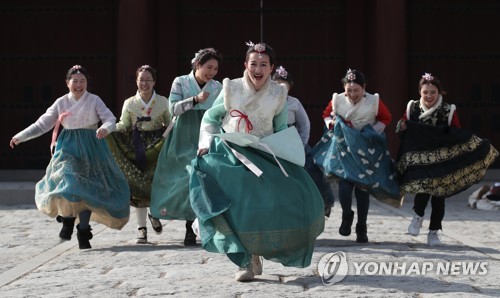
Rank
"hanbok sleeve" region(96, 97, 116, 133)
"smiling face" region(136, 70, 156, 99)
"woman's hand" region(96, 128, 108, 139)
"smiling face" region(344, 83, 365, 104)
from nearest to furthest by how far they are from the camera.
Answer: "woman's hand" region(96, 128, 108, 139), "hanbok sleeve" region(96, 97, 116, 133), "smiling face" region(344, 83, 365, 104), "smiling face" region(136, 70, 156, 99)

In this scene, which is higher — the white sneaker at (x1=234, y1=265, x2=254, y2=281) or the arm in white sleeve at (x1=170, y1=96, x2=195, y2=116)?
the arm in white sleeve at (x1=170, y1=96, x2=195, y2=116)

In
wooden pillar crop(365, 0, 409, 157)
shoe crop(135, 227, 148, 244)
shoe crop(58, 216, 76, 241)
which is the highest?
wooden pillar crop(365, 0, 409, 157)

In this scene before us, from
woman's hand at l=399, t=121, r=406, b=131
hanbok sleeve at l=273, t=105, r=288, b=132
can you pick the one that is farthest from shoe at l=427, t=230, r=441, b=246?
hanbok sleeve at l=273, t=105, r=288, b=132

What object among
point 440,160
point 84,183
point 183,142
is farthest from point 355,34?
point 84,183

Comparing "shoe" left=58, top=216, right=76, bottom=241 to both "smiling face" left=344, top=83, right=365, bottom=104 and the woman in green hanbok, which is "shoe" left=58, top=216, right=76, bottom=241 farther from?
"smiling face" left=344, top=83, right=365, bottom=104

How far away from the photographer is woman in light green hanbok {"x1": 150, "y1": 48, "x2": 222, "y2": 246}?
31.7ft

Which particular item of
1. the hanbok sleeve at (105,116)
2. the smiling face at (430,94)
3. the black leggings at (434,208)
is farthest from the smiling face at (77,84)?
the black leggings at (434,208)

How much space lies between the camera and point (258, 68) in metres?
7.70

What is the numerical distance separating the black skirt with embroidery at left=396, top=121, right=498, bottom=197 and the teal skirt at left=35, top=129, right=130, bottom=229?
2.51 m

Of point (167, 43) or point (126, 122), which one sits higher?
point (167, 43)

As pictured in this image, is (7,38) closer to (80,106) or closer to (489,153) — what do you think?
(80,106)

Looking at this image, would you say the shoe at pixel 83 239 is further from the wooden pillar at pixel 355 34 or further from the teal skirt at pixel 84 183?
the wooden pillar at pixel 355 34

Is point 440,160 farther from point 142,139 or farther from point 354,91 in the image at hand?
point 142,139

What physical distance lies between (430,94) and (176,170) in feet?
7.57
